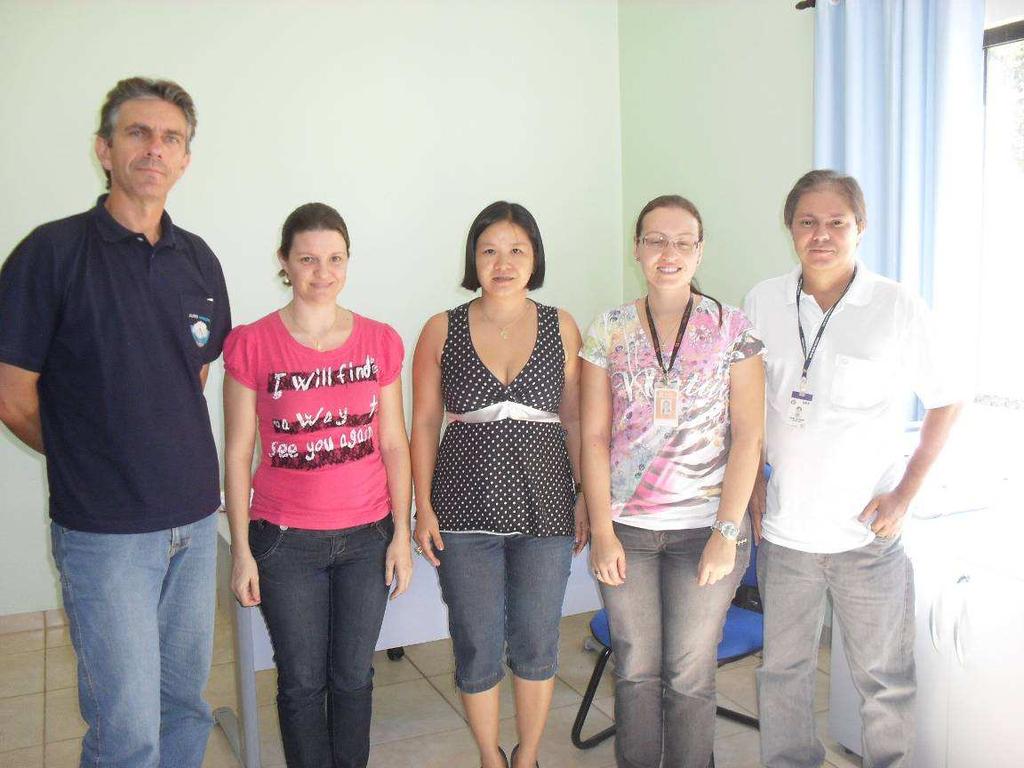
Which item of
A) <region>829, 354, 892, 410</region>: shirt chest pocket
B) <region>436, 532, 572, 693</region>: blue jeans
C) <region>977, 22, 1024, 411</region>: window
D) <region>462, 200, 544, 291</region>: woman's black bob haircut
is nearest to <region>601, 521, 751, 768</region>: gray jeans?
<region>436, 532, 572, 693</region>: blue jeans

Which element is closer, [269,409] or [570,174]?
[269,409]

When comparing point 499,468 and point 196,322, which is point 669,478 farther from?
point 196,322

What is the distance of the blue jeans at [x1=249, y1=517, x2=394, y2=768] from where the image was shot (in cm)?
187

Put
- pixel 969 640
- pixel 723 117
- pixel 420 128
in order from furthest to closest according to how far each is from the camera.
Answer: pixel 420 128 → pixel 723 117 → pixel 969 640

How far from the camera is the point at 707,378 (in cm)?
191

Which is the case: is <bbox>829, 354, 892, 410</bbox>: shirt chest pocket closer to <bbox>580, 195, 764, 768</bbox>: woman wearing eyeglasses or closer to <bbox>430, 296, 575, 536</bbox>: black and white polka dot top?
<bbox>580, 195, 764, 768</bbox>: woman wearing eyeglasses

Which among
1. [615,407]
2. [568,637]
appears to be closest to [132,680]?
[615,407]

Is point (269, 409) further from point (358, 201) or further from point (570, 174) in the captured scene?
point (570, 174)

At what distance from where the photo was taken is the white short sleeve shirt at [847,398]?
1915mm

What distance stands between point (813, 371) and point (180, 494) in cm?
139

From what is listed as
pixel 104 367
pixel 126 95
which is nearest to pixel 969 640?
pixel 104 367

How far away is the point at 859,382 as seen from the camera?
1915 mm

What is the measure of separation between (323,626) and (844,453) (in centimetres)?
124

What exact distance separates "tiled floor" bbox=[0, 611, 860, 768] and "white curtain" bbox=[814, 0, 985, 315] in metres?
1.47
